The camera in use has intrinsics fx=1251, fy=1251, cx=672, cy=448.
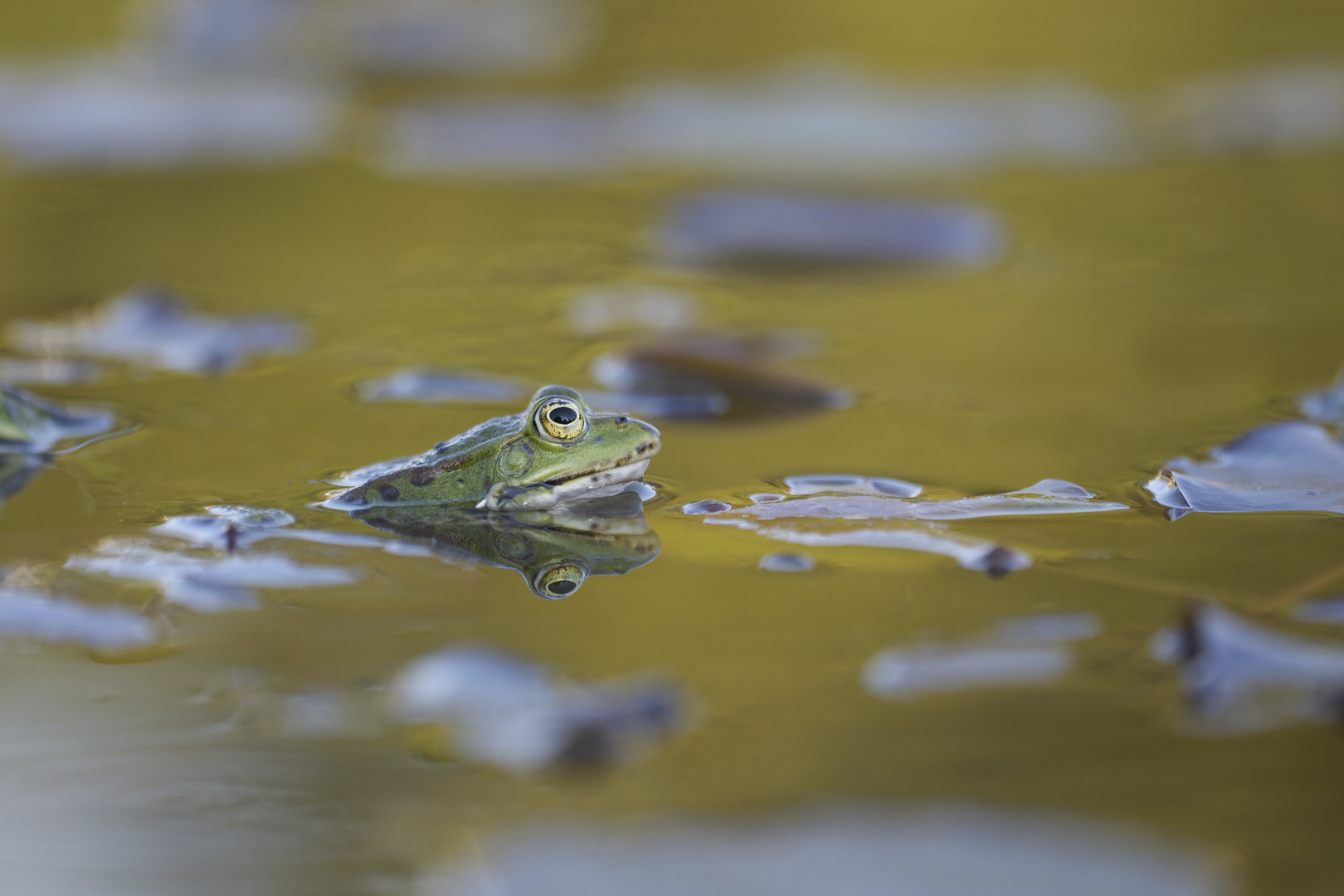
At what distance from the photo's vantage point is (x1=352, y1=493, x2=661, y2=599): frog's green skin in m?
2.32

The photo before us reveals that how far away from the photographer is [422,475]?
263 cm

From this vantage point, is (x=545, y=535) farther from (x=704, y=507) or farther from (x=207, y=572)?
(x=207, y=572)

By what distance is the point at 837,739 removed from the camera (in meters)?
1.76

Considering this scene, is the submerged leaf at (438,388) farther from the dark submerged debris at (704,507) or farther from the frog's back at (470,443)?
the dark submerged debris at (704,507)

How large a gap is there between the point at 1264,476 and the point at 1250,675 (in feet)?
2.81

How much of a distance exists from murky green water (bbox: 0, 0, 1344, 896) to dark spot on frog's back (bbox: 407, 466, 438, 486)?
172mm

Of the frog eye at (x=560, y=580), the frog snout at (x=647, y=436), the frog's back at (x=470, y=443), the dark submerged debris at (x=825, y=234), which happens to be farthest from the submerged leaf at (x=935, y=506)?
the dark submerged debris at (x=825, y=234)

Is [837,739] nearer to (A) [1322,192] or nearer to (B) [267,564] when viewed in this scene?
(B) [267,564]

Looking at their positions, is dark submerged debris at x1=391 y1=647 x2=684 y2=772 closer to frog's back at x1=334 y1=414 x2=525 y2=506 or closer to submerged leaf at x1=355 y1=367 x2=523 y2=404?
frog's back at x1=334 y1=414 x2=525 y2=506

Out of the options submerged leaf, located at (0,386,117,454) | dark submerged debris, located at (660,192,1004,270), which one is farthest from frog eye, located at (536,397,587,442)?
dark submerged debris, located at (660,192,1004,270)

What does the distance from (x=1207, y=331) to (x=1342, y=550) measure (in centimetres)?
171

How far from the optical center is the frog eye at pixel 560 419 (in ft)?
8.52

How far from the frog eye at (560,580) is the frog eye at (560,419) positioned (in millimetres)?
345

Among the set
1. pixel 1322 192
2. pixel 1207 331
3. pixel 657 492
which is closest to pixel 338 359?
pixel 657 492
